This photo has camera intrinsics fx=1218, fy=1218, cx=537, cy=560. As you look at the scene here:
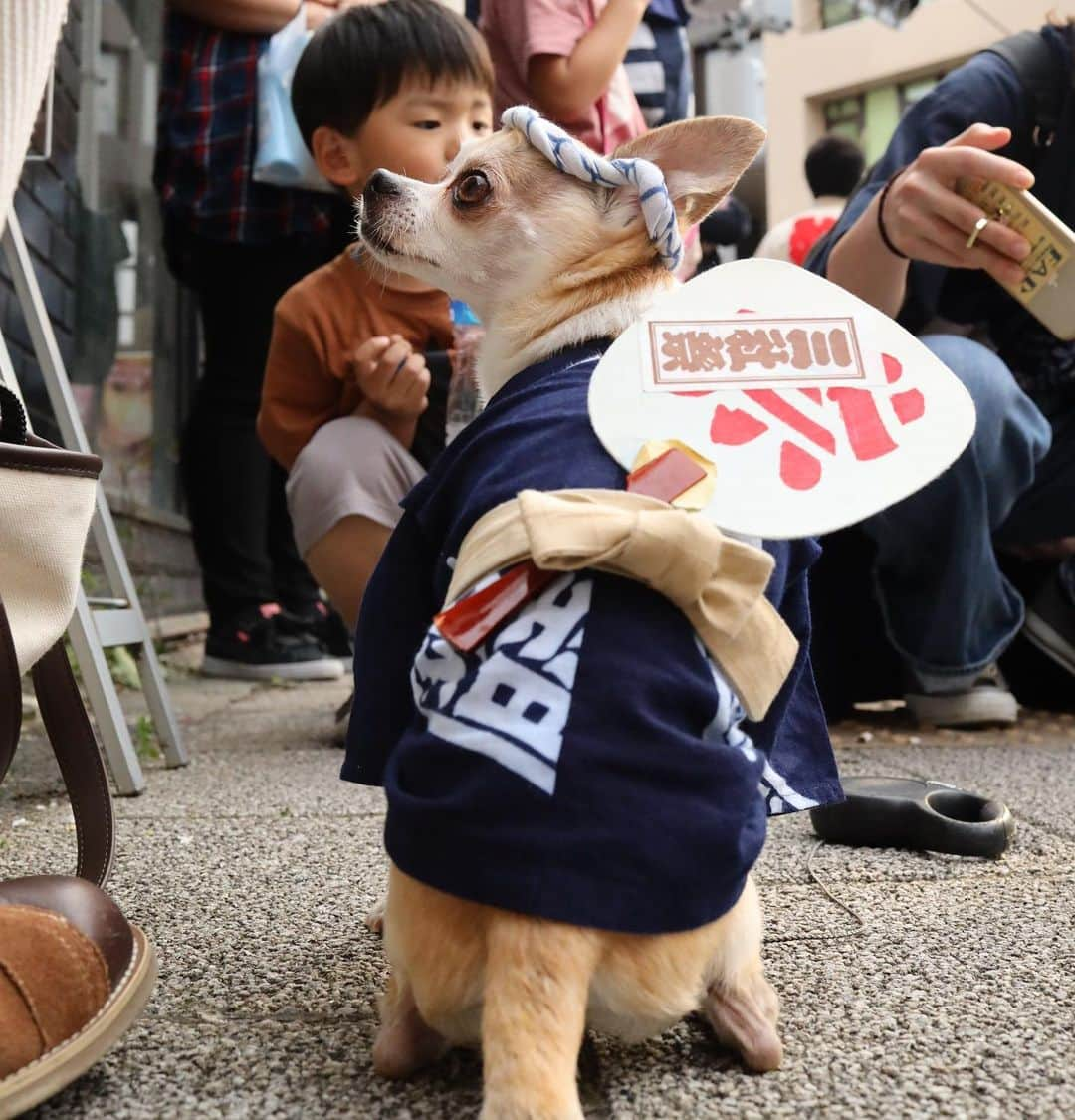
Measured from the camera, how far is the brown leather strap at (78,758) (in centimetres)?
130

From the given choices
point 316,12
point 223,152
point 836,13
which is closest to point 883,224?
point 316,12

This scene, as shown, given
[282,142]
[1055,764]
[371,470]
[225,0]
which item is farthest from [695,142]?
[225,0]

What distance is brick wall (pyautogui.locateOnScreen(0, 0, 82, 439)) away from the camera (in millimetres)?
3264

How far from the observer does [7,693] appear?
1.02m

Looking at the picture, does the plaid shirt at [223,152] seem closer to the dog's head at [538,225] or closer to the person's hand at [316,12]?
the person's hand at [316,12]

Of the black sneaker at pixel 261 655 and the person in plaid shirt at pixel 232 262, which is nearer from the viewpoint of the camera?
the person in plaid shirt at pixel 232 262

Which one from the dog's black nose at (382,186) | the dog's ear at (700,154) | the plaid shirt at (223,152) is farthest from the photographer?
the plaid shirt at (223,152)

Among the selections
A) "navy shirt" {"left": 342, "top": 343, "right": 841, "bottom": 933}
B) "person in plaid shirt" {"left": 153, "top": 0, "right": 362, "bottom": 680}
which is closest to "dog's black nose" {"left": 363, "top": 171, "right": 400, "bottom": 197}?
"navy shirt" {"left": 342, "top": 343, "right": 841, "bottom": 933}

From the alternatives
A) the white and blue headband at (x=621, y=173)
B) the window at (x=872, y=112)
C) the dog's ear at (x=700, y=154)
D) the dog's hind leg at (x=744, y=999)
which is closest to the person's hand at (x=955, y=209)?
the dog's ear at (x=700, y=154)

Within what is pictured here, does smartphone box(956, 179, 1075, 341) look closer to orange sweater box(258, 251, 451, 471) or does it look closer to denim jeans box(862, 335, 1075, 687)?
denim jeans box(862, 335, 1075, 687)

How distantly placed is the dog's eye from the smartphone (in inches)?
34.8

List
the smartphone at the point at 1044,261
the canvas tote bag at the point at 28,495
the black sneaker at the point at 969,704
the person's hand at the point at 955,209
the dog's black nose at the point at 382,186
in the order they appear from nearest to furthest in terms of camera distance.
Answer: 1. the canvas tote bag at the point at 28,495
2. the dog's black nose at the point at 382,186
3. the smartphone at the point at 1044,261
4. the person's hand at the point at 955,209
5. the black sneaker at the point at 969,704

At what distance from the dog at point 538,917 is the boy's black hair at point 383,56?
0.96 meters

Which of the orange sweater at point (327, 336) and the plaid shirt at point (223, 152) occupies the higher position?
the plaid shirt at point (223, 152)
